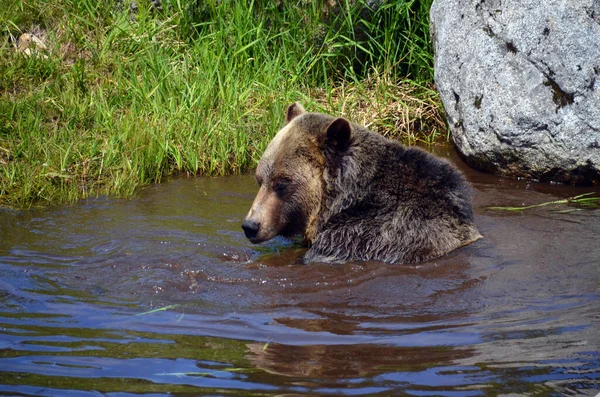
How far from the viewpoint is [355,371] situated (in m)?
3.56

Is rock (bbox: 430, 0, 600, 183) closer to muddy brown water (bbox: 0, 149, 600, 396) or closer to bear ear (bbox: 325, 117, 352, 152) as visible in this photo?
muddy brown water (bbox: 0, 149, 600, 396)

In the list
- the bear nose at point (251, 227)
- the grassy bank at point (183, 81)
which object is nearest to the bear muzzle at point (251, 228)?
the bear nose at point (251, 227)

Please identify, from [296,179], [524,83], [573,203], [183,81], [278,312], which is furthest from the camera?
[183,81]

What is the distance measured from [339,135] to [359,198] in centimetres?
45

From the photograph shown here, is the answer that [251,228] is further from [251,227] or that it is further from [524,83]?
[524,83]

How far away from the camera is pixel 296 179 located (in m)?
5.48

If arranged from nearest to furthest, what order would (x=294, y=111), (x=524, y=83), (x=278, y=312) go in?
(x=278, y=312) < (x=294, y=111) < (x=524, y=83)

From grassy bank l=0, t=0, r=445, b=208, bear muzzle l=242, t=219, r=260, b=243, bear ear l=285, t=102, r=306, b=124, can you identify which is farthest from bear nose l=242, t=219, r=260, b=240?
grassy bank l=0, t=0, r=445, b=208

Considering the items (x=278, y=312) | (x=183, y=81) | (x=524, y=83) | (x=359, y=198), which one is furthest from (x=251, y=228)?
(x=183, y=81)

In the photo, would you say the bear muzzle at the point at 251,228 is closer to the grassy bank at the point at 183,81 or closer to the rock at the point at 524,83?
the grassy bank at the point at 183,81

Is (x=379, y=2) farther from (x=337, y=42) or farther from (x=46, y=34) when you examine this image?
(x=46, y=34)

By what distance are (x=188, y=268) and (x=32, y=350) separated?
1.47m

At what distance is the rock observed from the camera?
697cm

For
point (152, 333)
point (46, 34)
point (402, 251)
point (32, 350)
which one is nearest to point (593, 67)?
point (402, 251)
